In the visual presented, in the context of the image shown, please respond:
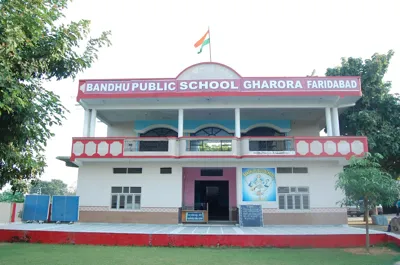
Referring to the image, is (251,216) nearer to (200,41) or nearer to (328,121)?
(328,121)

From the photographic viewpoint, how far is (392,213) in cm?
2611

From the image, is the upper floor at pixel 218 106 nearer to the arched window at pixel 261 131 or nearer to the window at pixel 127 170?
the window at pixel 127 170

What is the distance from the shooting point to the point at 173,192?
14.9 meters

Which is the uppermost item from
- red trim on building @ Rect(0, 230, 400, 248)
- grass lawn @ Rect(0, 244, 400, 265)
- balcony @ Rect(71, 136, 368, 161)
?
balcony @ Rect(71, 136, 368, 161)

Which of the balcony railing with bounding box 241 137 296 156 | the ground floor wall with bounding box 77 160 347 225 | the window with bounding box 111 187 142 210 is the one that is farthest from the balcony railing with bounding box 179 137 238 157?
the window with bounding box 111 187 142 210

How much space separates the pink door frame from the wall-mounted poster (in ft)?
6.25

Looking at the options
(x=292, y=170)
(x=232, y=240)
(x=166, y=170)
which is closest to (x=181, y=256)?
(x=232, y=240)

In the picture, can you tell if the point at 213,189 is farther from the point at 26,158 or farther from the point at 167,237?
the point at 26,158

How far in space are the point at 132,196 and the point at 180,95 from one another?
5478 millimetres

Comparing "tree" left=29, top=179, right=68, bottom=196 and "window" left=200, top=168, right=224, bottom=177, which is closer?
"window" left=200, top=168, right=224, bottom=177

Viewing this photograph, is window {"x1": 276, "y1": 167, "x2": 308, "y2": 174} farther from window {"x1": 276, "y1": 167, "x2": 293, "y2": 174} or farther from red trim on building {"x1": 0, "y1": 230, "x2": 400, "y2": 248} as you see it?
red trim on building {"x1": 0, "y1": 230, "x2": 400, "y2": 248}

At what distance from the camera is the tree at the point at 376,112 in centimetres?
1662

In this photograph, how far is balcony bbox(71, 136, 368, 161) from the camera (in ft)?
47.0

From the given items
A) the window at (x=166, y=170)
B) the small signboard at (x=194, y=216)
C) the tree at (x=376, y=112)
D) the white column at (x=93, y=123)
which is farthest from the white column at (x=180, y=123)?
the tree at (x=376, y=112)
